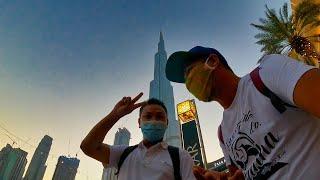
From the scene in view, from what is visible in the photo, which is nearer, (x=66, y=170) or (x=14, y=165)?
(x=66, y=170)

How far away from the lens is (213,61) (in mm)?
2658

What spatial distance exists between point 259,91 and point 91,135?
6.99 ft

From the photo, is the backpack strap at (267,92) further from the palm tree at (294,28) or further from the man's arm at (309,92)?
the palm tree at (294,28)

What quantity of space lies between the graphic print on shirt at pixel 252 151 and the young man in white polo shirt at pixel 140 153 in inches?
42.1

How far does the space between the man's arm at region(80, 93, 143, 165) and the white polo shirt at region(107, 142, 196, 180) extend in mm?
120

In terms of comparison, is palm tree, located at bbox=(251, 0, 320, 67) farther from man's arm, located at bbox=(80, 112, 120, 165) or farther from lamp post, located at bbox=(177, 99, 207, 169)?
man's arm, located at bbox=(80, 112, 120, 165)

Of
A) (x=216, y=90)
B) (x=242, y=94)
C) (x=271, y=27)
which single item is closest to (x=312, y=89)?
(x=242, y=94)

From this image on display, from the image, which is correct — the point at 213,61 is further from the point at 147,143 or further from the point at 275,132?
the point at 147,143

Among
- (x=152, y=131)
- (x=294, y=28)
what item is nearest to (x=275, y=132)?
(x=152, y=131)

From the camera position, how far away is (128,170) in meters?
3.29

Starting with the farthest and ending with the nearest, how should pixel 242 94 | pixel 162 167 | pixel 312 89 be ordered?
pixel 162 167, pixel 242 94, pixel 312 89

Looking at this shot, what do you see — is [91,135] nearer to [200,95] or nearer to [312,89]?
[200,95]

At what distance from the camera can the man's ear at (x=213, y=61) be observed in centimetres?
260

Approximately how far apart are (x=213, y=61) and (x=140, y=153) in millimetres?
1567
